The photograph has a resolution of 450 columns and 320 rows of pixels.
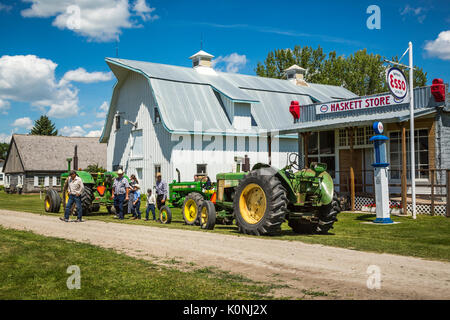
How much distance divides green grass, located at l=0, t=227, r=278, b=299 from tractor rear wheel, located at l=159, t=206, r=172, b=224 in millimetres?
6367

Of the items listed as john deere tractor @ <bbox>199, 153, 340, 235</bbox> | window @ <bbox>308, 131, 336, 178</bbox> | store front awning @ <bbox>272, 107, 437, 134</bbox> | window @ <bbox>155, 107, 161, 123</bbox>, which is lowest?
john deere tractor @ <bbox>199, 153, 340, 235</bbox>

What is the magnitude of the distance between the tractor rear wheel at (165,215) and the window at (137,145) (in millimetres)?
13661

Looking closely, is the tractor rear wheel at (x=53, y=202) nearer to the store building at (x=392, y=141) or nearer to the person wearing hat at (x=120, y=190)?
the person wearing hat at (x=120, y=190)

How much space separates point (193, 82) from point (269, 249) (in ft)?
68.7

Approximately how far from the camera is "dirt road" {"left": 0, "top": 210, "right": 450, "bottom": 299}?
5824mm

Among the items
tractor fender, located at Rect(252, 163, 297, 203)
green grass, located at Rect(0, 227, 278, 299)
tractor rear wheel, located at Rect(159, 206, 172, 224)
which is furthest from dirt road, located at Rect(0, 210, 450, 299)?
tractor rear wheel, located at Rect(159, 206, 172, 224)

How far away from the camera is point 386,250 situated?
9.02 meters

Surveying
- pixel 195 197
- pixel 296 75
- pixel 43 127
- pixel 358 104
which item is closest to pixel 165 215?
pixel 195 197

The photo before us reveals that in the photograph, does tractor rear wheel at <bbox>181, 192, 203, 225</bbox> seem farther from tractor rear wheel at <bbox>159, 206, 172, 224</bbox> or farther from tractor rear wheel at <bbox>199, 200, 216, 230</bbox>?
tractor rear wheel at <bbox>159, 206, 172, 224</bbox>

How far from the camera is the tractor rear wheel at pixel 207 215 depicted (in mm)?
12859

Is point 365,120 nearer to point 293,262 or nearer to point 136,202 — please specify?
point 136,202

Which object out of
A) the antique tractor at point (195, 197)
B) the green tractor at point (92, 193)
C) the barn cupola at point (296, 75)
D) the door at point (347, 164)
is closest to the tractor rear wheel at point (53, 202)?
the green tractor at point (92, 193)
